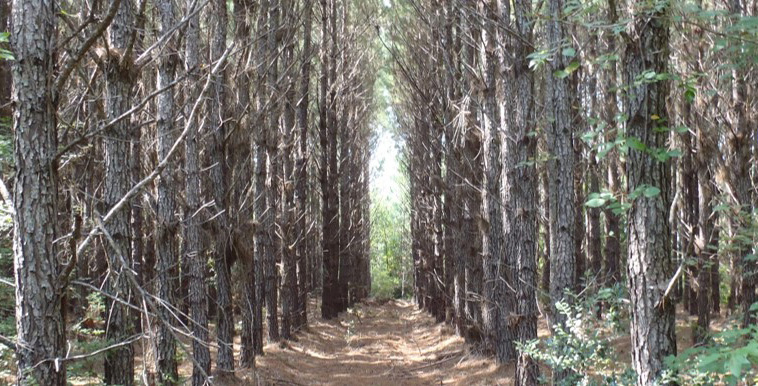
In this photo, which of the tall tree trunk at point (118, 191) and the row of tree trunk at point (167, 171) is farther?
the tall tree trunk at point (118, 191)

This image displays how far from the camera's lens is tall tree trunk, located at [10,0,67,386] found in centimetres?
277

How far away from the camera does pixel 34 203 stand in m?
2.80

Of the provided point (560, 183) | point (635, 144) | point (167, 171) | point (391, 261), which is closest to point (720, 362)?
point (635, 144)

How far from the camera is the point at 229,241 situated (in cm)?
962

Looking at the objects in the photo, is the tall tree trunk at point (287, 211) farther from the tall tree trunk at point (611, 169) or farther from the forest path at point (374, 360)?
the tall tree trunk at point (611, 169)

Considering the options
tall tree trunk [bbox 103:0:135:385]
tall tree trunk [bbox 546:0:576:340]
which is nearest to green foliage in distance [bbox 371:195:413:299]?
tall tree trunk [bbox 546:0:576:340]

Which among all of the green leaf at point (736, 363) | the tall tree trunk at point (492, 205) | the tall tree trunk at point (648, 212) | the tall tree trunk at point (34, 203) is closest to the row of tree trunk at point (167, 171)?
the tall tree trunk at point (34, 203)

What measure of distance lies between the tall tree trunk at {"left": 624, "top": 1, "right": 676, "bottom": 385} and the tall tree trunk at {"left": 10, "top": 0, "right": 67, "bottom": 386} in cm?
341

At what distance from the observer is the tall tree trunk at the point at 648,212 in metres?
3.95

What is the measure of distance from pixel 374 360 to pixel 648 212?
11972 mm

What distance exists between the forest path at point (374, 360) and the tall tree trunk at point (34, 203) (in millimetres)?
7084

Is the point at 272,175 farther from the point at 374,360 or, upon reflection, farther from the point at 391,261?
the point at 391,261

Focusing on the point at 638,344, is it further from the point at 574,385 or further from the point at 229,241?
the point at 229,241

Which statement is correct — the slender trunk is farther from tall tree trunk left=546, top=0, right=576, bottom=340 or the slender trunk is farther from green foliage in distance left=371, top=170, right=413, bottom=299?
green foliage in distance left=371, top=170, right=413, bottom=299
